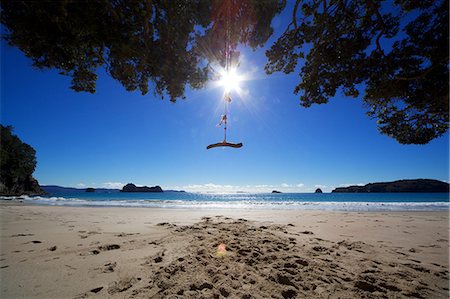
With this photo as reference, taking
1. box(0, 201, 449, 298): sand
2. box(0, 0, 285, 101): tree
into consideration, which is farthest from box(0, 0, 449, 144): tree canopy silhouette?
box(0, 201, 449, 298): sand

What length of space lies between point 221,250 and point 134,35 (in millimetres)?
4832

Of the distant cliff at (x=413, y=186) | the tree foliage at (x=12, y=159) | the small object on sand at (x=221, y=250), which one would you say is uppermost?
the tree foliage at (x=12, y=159)

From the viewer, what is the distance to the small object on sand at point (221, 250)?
4004 millimetres

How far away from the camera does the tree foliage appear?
3954 cm

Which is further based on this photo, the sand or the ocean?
the ocean

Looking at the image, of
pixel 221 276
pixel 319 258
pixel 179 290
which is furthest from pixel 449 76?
pixel 179 290

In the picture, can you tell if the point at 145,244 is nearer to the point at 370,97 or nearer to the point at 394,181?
the point at 370,97

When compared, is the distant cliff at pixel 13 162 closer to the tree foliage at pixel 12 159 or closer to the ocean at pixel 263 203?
the tree foliage at pixel 12 159

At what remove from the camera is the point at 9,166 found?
134ft

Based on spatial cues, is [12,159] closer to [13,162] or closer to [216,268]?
[13,162]

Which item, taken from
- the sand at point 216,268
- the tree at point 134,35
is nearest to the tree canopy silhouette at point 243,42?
the tree at point 134,35

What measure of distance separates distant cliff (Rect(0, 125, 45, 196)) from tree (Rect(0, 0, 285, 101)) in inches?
2129

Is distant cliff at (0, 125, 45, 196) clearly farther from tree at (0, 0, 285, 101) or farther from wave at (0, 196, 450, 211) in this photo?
tree at (0, 0, 285, 101)

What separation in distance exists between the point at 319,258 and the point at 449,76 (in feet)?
13.5
